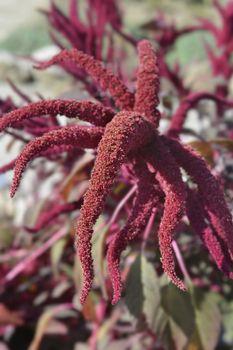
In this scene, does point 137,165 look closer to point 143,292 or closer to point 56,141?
point 56,141

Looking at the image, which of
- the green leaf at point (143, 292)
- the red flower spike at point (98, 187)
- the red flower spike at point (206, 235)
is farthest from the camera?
the green leaf at point (143, 292)

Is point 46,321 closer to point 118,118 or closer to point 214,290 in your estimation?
point 214,290

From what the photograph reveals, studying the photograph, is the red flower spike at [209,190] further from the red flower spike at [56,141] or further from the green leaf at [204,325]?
the green leaf at [204,325]

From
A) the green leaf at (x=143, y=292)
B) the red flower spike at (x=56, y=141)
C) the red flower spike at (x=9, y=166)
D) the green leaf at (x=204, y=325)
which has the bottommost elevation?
the green leaf at (x=204, y=325)

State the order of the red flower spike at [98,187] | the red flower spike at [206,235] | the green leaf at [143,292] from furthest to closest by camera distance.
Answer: the green leaf at [143,292]
the red flower spike at [206,235]
the red flower spike at [98,187]

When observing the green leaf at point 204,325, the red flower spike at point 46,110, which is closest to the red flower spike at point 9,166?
the red flower spike at point 46,110

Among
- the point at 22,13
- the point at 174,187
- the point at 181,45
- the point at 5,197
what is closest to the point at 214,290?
the point at 174,187

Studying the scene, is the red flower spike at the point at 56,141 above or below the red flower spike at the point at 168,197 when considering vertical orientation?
above

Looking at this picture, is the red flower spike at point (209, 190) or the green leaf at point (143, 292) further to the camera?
the green leaf at point (143, 292)
